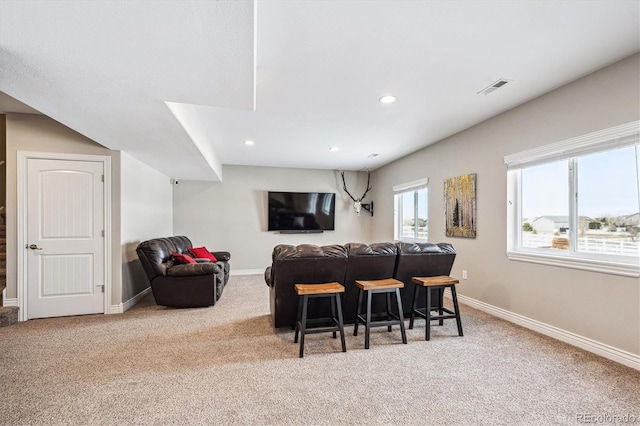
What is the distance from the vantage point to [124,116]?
2.62 metres

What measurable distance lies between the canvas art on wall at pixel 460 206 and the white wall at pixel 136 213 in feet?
15.3

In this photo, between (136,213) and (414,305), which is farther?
(136,213)

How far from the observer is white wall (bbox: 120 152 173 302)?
395 centimetres

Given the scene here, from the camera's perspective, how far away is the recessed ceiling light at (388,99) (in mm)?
3031

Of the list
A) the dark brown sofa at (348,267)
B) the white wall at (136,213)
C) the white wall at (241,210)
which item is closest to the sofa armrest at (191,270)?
the white wall at (136,213)

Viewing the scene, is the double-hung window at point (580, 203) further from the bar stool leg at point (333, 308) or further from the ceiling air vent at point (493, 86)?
the bar stool leg at point (333, 308)

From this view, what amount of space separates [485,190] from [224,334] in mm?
3634

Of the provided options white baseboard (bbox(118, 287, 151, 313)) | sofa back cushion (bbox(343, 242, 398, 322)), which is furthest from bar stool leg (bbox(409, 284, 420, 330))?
white baseboard (bbox(118, 287, 151, 313))

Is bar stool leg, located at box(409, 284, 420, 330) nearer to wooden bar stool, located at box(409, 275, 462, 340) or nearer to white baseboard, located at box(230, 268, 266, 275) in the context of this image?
wooden bar stool, located at box(409, 275, 462, 340)

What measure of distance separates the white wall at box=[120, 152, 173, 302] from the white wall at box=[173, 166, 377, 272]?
2.43ft

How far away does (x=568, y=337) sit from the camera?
Result: 2.78 m

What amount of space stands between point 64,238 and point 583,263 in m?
5.70

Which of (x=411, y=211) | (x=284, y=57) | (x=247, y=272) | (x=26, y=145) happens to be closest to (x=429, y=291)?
(x=284, y=57)

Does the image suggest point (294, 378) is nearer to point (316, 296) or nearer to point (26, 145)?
point (316, 296)
